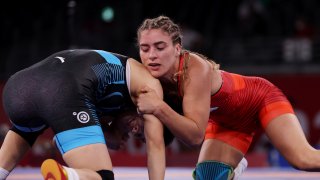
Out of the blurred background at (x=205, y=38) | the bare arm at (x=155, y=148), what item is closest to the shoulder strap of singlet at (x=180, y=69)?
the bare arm at (x=155, y=148)

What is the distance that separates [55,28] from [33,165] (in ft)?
10.8

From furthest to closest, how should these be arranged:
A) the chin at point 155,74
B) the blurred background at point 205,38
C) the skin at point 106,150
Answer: the blurred background at point 205,38 < the chin at point 155,74 < the skin at point 106,150

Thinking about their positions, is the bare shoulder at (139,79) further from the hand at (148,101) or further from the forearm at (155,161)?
the forearm at (155,161)

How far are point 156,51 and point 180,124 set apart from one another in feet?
1.93

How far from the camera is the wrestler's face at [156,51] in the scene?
15.9 feet

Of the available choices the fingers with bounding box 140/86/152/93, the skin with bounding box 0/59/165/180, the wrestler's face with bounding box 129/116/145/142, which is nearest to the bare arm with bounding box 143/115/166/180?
the skin with bounding box 0/59/165/180

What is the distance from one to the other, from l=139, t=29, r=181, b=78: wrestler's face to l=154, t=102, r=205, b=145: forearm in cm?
37

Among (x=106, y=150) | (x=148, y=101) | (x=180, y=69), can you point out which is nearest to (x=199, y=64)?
(x=180, y=69)

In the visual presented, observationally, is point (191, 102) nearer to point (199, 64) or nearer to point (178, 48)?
point (199, 64)

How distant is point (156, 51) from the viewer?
4.88 m

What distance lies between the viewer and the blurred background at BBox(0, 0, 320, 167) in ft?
35.0

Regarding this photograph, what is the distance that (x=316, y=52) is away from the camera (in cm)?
1145

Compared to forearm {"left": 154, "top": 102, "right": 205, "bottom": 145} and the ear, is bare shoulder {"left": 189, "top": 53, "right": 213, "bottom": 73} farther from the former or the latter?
forearm {"left": 154, "top": 102, "right": 205, "bottom": 145}

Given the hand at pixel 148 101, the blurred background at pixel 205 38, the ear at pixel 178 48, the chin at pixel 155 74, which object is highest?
the ear at pixel 178 48
